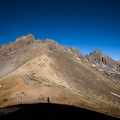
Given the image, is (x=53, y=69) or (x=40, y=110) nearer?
(x=40, y=110)

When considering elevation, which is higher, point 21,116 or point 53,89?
point 53,89

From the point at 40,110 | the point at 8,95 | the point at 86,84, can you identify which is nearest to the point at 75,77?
the point at 86,84

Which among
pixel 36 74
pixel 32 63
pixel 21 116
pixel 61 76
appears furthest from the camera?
pixel 32 63

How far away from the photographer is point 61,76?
58.9 m

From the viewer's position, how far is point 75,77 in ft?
210

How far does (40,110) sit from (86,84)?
128ft

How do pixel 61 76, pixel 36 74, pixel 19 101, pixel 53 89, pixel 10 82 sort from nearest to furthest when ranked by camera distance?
pixel 19 101, pixel 53 89, pixel 10 82, pixel 36 74, pixel 61 76

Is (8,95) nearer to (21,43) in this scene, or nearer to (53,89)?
(53,89)

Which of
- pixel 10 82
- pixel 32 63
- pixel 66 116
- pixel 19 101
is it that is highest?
pixel 32 63

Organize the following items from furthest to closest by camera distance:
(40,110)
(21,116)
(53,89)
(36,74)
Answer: (36,74)
(53,89)
(40,110)
(21,116)

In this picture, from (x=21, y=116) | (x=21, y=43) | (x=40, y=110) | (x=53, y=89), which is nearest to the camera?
(x=21, y=116)

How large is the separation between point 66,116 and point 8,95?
18835 mm

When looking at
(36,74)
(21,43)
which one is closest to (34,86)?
(36,74)

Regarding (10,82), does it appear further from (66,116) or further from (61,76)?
(66,116)
